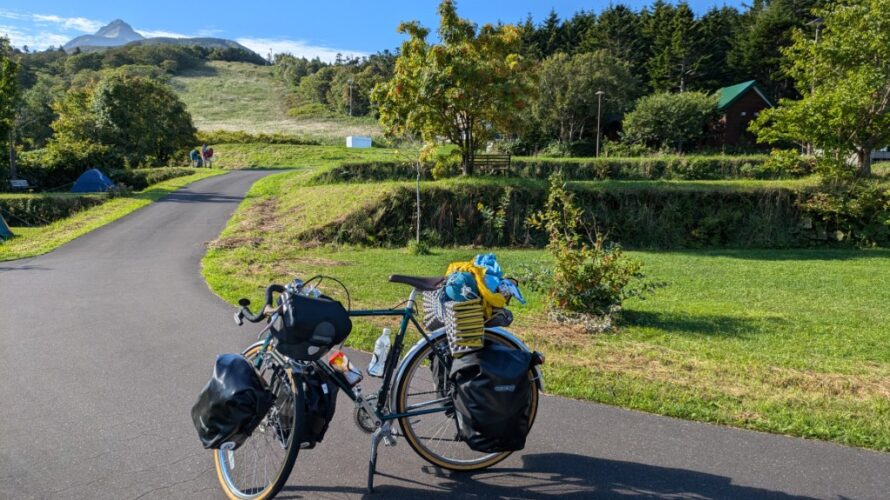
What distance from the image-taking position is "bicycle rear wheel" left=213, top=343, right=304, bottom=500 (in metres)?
3.06

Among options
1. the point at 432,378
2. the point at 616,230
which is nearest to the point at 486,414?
the point at 432,378

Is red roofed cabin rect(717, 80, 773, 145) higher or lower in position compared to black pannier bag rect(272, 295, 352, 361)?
higher

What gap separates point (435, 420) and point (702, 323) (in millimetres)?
5239

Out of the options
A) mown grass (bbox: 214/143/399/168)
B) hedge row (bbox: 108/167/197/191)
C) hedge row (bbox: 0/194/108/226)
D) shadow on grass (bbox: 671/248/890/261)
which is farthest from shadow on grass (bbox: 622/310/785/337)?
mown grass (bbox: 214/143/399/168)

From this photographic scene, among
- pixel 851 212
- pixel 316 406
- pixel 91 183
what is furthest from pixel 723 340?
pixel 91 183

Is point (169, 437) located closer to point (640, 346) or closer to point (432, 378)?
point (432, 378)

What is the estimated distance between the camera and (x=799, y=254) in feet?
54.2

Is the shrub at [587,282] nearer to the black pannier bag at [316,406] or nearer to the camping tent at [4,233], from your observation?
the black pannier bag at [316,406]

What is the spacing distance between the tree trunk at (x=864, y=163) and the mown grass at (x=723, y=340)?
7989 mm

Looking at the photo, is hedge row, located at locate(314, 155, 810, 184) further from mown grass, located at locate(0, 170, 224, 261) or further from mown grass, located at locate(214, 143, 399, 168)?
mown grass, located at locate(0, 170, 224, 261)

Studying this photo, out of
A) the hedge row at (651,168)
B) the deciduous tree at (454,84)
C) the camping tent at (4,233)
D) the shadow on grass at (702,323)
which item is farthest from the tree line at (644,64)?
the shadow on grass at (702,323)

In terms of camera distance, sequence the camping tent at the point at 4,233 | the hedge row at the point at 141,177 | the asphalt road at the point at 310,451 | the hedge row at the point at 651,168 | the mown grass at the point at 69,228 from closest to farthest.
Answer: the asphalt road at the point at 310,451, the mown grass at the point at 69,228, the camping tent at the point at 4,233, the hedge row at the point at 651,168, the hedge row at the point at 141,177

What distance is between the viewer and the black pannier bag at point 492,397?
10.6 feet

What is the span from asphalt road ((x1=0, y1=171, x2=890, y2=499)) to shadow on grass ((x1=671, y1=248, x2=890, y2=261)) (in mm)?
12832
